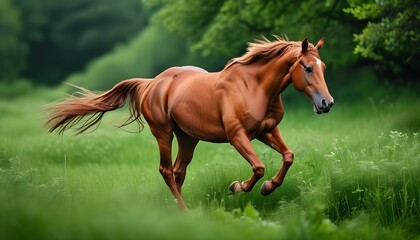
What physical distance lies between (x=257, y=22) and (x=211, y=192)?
1146cm

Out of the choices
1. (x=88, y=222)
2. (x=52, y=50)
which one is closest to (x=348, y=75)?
(x=88, y=222)

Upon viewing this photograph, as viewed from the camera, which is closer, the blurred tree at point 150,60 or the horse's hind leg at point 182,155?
the horse's hind leg at point 182,155

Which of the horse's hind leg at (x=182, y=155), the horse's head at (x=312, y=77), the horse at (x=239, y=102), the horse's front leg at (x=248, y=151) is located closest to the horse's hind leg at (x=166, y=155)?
the horse at (x=239, y=102)

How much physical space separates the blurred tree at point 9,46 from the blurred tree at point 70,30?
15.6ft

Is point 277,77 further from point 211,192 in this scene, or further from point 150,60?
point 150,60

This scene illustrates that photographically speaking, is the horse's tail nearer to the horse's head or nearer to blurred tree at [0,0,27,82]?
the horse's head

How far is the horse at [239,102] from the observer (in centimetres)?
712

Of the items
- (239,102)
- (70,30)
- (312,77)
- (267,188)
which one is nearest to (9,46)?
(70,30)

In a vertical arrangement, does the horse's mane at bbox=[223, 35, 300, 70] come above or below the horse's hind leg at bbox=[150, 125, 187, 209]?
above

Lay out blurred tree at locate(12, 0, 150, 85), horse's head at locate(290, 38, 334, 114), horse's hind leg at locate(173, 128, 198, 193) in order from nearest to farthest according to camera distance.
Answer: horse's head at locate(290, 38, 334, 114), horse's hind leg at locate(173, 128, 198, 193), blurred tree at locate(12, 0, 150, 85)

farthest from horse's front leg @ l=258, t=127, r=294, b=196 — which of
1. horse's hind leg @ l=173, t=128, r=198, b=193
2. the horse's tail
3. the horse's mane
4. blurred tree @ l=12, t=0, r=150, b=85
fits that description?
blurred tree @ l=12, t=0, r=150, b=85

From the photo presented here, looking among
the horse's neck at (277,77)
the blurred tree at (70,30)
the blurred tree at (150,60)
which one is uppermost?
the horse's neck at (277,77)

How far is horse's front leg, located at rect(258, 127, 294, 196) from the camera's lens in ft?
23.9

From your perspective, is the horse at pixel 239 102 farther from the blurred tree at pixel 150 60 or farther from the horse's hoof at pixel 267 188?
the blurred tree at pixel 150 60
